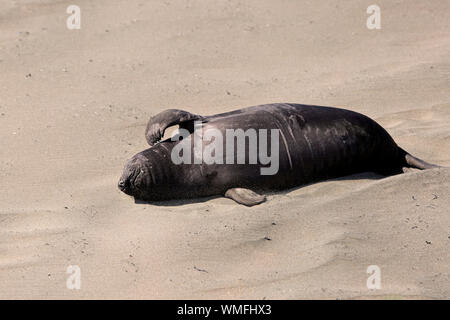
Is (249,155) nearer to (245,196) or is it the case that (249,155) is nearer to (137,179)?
(245,196)

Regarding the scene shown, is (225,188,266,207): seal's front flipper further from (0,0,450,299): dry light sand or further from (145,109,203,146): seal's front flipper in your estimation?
(145,109,203,146): seal's front flipper

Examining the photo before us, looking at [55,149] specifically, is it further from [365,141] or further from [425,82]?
[425,82]

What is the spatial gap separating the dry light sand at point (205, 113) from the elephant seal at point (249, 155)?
116mm

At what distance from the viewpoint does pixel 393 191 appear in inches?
198

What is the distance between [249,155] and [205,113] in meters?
1.74

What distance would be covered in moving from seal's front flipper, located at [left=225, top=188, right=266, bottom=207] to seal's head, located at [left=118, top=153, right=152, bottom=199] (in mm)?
549

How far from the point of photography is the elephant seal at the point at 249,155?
518 centimetres

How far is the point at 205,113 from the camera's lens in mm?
6902

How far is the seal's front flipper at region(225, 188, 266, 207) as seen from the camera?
4965 millimetres

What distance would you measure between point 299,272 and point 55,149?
9.17 feet

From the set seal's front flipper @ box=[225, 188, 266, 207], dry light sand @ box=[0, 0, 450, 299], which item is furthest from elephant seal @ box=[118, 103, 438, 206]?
dry light sand @ box=[0, 0, 450, 299]

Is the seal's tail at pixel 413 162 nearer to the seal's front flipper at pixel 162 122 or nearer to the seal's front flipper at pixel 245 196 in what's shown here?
the seal's front flipper at pixel 245 196

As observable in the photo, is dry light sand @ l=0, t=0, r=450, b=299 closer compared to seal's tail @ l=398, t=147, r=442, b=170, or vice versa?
dry light sand @ l=0, t=0, r=450, b=299

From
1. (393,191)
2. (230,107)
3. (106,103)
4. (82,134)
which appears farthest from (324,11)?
(393,191)
